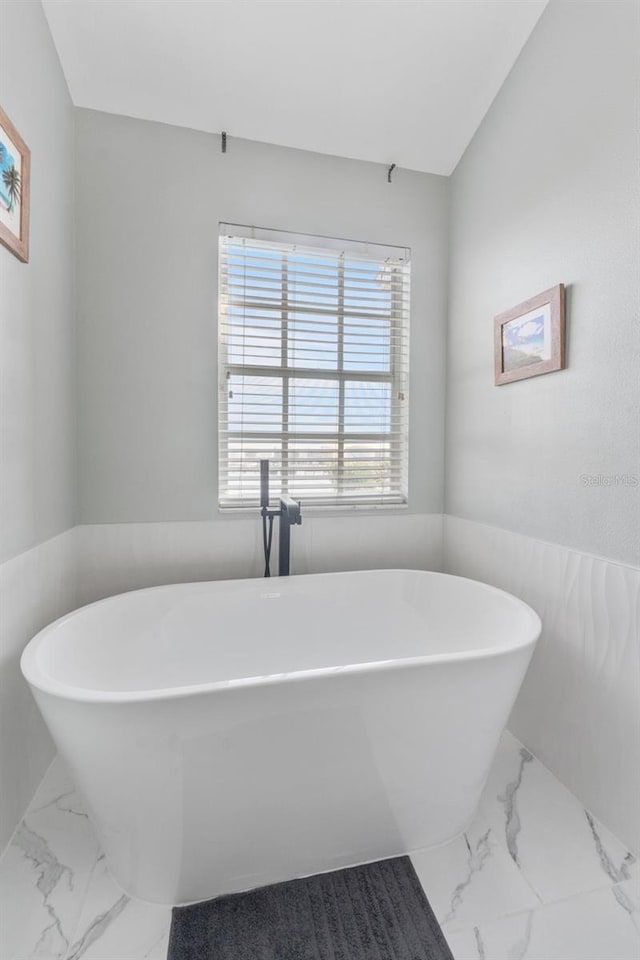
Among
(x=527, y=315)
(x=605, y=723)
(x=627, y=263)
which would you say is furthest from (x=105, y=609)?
(x=627, y=263)

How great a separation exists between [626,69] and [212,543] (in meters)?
2.22

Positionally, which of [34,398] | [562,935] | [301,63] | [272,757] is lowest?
[562,935]

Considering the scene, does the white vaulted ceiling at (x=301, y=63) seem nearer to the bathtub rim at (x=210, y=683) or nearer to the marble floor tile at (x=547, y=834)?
the bathtub rim at (x=210, y=683)

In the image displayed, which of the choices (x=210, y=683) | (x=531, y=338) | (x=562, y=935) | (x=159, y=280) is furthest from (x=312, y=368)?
(x=562, y=935)

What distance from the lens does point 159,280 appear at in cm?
193

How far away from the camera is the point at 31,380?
56.7 inches

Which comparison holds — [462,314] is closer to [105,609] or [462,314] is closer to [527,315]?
[527,315]

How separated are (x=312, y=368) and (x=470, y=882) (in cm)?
197

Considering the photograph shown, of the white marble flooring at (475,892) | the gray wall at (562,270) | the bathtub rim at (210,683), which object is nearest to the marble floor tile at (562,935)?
the white marble flooring at (475,892)

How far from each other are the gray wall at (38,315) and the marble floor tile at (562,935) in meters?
1.57

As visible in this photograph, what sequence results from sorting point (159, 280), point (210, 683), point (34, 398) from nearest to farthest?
point (210, 683) → point (34, 398) → point (159, 280)

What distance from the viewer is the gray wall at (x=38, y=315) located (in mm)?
1275

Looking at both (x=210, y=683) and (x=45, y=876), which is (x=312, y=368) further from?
(x=45, y=876)

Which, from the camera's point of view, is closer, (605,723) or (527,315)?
(605,723)
